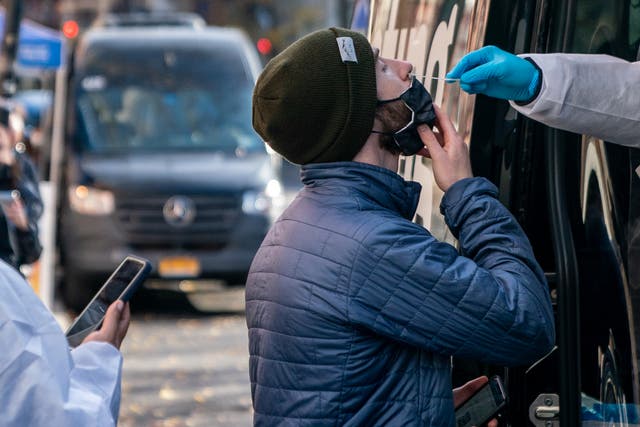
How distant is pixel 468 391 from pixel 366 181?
537 mm

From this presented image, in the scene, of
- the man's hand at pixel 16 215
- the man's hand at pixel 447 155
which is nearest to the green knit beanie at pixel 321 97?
the man's hand at pixel 447 155

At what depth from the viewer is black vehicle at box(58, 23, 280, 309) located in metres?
12.1

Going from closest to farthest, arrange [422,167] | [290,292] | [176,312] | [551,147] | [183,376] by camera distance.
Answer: [290,292] → [551,147] → [422,167] → [183,376] → [176,312]

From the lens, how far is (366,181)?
2898 mm

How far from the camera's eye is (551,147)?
3.06 m

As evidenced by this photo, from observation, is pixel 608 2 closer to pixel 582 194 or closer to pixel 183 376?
pixel 582 194

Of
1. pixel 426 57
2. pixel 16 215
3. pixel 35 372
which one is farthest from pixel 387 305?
pixel 16 215

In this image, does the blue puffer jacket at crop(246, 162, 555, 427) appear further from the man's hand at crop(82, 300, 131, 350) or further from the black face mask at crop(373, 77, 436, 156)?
the man's hand at crop(82, 300, 131, 350)

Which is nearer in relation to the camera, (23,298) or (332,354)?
(23,298)

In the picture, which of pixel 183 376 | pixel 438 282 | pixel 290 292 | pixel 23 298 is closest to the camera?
pixel 23 298

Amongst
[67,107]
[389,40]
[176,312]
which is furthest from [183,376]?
[389,40]

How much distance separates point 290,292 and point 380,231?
0.84 ft

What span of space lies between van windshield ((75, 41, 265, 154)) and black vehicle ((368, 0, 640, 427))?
9473 millimetres

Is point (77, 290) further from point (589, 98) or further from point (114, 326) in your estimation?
point (589, 98)
